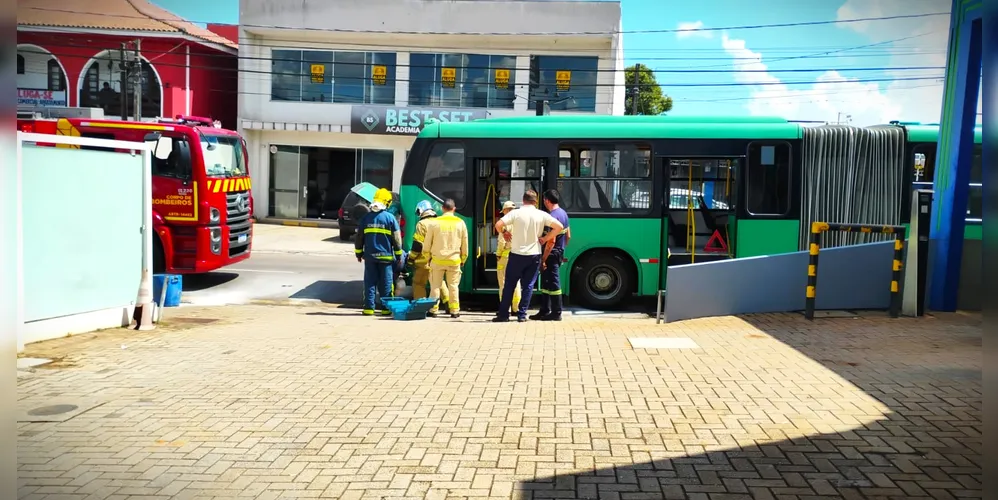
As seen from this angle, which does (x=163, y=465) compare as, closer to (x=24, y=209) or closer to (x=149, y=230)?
(x=24, y=209)

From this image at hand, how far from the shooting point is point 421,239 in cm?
1220

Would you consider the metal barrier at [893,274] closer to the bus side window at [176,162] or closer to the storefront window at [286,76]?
the bus side window at [176,162]

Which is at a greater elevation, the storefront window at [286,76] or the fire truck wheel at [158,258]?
the storefront window at [286,76]

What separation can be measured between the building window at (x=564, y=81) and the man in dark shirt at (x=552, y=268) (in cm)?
1827

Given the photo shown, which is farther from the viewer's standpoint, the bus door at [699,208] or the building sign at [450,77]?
the building sign at [450,77]

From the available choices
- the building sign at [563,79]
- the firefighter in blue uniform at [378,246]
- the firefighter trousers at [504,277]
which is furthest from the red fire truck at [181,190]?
the building sign at [563,79]

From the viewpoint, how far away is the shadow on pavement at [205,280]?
49.4ft

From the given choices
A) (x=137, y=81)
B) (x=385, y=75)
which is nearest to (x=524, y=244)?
(x=137, y=81)

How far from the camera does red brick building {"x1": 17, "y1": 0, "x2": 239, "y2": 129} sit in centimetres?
2755

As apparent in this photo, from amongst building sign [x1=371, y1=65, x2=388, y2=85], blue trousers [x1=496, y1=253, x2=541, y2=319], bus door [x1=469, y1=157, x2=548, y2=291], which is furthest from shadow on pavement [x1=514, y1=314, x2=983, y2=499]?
building sign [x1=371, y1=65, x2=388, y2=85]

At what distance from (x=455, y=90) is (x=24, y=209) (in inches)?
903

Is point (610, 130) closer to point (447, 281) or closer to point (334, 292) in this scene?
point (447, 281)

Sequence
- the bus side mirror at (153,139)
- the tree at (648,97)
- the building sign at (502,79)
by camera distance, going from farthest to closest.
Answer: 1. the tree at (648,97)
2. the building sign at (502,79)
3. the bus side mirror at (153,139)

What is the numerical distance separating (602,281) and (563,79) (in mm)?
17804
